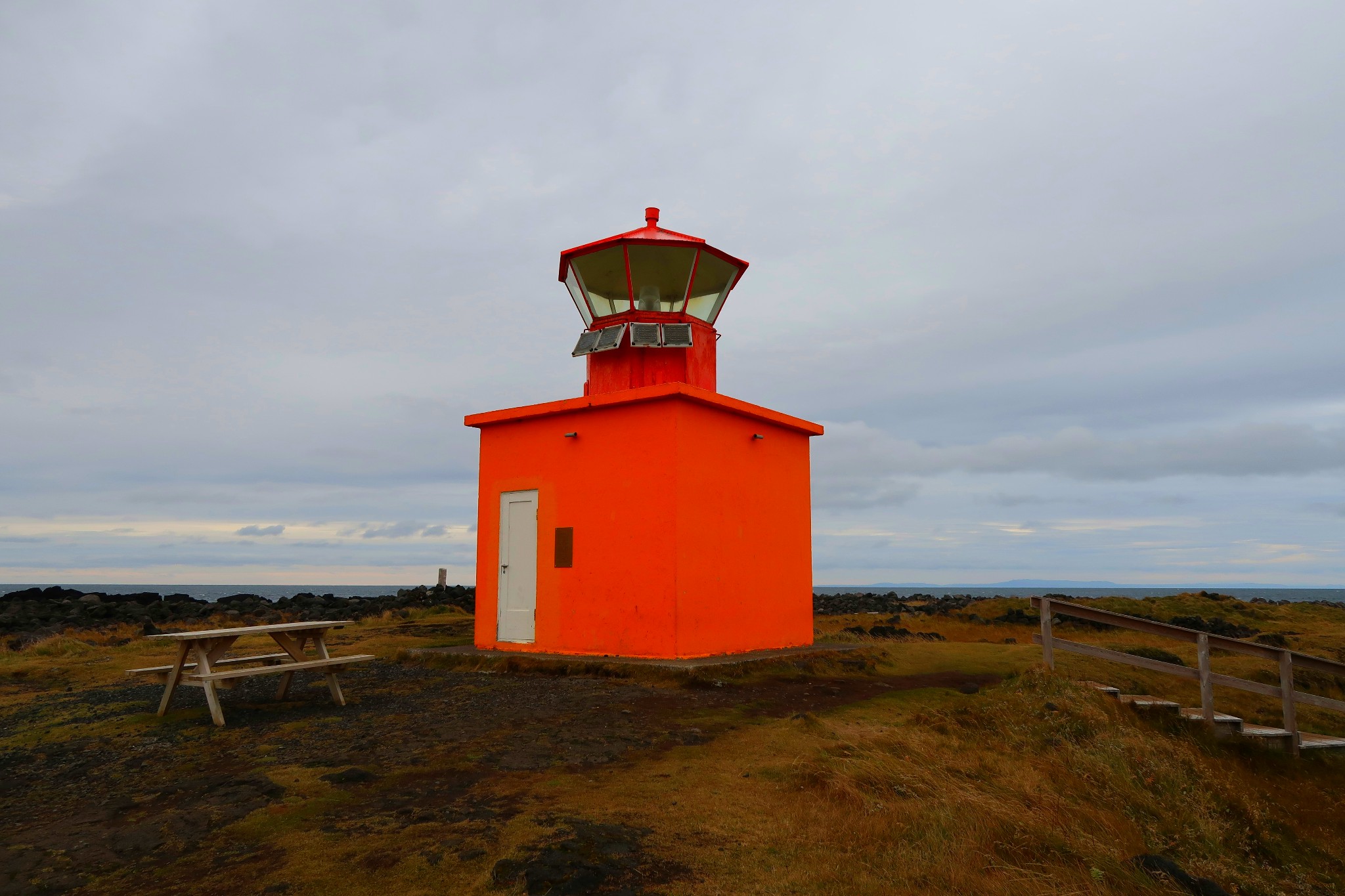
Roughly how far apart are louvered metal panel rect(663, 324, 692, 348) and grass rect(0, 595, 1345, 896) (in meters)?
4.35

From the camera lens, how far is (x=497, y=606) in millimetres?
10414

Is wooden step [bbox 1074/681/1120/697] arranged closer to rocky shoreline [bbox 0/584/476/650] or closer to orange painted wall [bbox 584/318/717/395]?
orange painted wall [bbox 584/318/717/395]

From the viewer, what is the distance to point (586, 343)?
36.5ft

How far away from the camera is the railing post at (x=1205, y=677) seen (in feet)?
23.2

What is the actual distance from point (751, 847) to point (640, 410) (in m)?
6.32

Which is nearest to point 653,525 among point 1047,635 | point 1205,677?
point 1047,635

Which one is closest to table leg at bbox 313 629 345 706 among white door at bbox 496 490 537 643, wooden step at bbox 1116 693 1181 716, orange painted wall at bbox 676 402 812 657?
white door at bbox 496 490 537 643

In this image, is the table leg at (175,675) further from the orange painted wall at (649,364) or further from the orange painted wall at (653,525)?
the orange painted wall at (649,364)

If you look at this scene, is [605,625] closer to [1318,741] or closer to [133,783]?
[133,783]

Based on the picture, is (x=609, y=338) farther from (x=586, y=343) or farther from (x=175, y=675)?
(x=175, y=675)

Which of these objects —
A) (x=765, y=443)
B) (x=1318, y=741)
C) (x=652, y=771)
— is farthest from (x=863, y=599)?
(x=652, y=771)

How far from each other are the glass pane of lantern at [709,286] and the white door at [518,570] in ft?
11.6

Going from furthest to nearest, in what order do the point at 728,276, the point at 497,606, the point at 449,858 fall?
the point at 728,276
the point at 497,606
the point at 449,858

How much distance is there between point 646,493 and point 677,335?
2.45m
